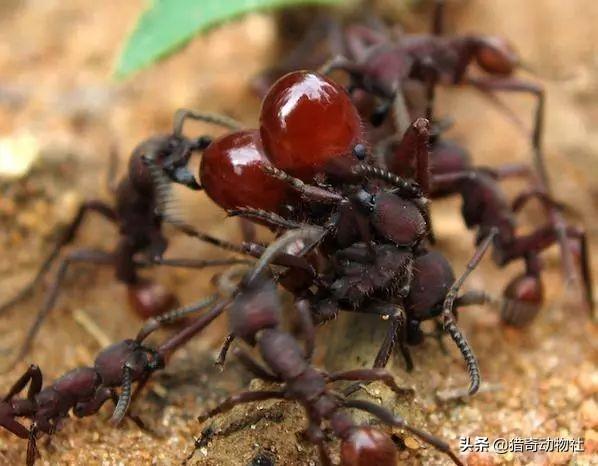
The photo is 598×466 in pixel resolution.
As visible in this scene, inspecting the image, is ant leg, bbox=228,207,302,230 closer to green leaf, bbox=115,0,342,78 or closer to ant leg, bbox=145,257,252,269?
ant leg, bbox=145,257,252,269

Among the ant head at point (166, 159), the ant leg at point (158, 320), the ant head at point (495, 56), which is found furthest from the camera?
the ant head at point (495, 56)

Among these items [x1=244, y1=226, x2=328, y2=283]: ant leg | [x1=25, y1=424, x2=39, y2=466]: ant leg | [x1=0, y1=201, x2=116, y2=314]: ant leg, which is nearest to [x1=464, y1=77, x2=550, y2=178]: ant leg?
[x1=244, y1=226, x2=328, y2=283]: ant leg

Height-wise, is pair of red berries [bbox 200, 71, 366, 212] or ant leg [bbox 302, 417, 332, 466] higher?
pair of red berries [bbox 200, 71, 366, 212]

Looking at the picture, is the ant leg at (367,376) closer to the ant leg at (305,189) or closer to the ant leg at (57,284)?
the ant leg at (305,189)

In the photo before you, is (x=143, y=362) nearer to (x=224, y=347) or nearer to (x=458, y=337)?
(x=224, y=347)

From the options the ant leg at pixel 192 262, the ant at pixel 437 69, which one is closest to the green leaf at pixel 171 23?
the ant at pixel 437 69

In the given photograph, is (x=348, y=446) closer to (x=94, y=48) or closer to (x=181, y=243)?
(x=181, y=243)
